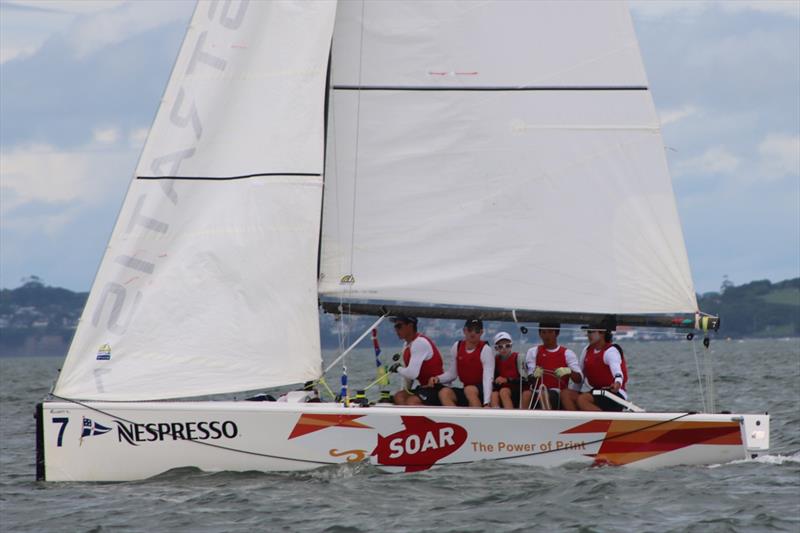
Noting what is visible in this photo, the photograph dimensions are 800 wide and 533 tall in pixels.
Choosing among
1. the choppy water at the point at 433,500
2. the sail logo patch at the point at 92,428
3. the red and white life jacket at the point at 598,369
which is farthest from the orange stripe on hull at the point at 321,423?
the red and white life jacket at the point at 598,369

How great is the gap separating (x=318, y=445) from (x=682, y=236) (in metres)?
3.58

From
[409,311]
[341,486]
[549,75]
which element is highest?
[549,75]

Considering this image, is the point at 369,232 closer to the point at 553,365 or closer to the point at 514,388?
the point at 514,388

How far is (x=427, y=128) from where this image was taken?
11875mm

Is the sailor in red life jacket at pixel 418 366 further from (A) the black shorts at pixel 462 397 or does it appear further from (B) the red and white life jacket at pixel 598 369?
(B) the red and white life jacket at pixel 598 369

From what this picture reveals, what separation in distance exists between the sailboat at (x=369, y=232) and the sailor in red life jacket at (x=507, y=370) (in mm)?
267

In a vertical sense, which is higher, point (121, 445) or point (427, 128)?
point (427, 128)

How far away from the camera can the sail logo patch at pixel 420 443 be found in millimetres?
11133

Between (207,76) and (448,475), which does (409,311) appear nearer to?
(448,475)

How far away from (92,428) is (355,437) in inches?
86.3

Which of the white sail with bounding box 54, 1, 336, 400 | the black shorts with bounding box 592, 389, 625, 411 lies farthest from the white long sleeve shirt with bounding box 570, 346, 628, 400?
the white sail with bounding box 54, 1, 336, 400

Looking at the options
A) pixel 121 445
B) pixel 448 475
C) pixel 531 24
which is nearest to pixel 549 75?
pixel 531 24

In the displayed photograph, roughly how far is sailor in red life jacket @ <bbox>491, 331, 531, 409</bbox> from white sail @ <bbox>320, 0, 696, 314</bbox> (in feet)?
1.09

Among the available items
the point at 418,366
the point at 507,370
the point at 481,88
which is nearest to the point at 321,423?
the point at 418,366
